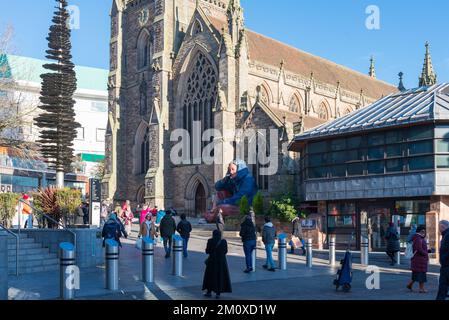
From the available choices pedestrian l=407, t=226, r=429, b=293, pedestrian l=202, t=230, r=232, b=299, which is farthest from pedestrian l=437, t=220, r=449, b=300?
pedestrian l=202, t=230, r=232, b=299

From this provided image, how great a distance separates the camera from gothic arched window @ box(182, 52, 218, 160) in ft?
141

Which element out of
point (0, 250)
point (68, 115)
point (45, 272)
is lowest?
point (45, 272)

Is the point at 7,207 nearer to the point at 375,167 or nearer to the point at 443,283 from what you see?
the point at 375,167

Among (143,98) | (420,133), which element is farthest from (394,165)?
(143,98)

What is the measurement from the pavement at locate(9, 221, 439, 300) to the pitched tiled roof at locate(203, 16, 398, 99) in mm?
28649

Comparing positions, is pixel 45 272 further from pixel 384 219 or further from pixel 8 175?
pixel 8 175

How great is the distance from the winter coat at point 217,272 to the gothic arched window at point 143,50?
38.7 meters

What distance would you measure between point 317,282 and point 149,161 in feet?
106

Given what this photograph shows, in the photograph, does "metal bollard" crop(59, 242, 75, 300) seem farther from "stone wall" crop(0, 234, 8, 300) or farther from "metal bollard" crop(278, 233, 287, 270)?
"metal bollard" crop(278, 233, 287, 270)

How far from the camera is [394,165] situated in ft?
76.4

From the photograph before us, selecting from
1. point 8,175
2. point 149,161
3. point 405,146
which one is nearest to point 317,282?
point 405,146

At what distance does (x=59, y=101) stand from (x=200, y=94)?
1977cm

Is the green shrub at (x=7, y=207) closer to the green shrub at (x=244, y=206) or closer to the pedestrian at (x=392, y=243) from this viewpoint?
the pedestrian at (x=392, y=243)
